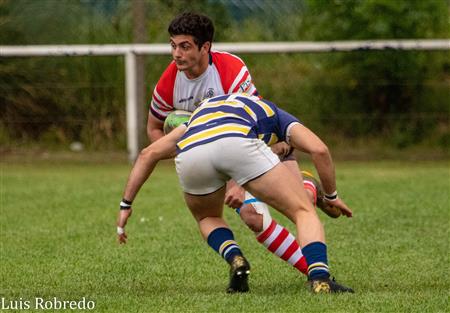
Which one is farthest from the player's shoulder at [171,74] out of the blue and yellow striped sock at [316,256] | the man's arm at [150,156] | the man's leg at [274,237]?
the blue and yellow striped sock at [316,256]

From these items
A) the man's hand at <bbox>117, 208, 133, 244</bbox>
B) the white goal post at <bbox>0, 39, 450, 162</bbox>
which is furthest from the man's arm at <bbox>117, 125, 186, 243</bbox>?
the white goal post at <bbox>0, 39, 450, 162</bbox>

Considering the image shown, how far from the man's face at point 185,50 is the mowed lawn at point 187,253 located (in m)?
1.22

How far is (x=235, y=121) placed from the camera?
17.9 ft

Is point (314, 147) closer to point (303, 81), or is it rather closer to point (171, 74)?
point (171, 74)

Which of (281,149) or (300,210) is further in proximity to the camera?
(281,149)

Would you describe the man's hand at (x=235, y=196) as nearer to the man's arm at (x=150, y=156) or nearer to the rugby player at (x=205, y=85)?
the rugby player at (x=205, y=85)

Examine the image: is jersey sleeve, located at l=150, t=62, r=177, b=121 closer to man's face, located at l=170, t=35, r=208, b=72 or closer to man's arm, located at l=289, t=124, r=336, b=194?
man's face, located at l=170, t=35, r=208, b=72

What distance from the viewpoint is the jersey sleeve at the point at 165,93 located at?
622 cm

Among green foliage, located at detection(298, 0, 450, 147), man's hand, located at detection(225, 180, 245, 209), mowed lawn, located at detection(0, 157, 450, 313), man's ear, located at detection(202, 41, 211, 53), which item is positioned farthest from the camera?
green foliage, located at detection(298, 0, 450, 147)

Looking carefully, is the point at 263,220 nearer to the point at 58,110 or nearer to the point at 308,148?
the point at 308,148

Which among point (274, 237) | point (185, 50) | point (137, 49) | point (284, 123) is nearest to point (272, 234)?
point (274, 237)

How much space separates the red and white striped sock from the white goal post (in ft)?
25.5

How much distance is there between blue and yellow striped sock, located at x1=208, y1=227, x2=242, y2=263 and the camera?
5.80 m

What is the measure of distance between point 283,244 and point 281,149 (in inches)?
20.7
